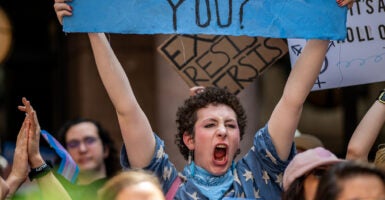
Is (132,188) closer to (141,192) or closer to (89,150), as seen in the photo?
(141,192)

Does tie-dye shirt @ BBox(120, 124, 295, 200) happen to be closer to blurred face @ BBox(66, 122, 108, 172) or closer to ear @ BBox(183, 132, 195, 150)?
ear @ BBox(183, 132, 195, 150)

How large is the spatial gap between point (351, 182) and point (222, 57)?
6.59 ft

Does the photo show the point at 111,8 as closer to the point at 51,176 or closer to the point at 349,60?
the point at 51,176

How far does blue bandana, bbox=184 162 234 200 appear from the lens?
4355 mm

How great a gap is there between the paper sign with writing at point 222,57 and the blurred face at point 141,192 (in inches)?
69.5

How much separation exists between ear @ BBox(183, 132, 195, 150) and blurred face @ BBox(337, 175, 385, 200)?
49.5 inches

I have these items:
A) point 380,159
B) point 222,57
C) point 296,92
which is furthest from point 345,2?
point 222,57

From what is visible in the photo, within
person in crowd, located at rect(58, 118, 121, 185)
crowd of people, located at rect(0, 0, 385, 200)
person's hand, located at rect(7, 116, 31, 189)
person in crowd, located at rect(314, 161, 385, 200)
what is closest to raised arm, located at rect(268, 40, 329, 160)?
crowd of people, located at rect(0, 0, 385, 200)

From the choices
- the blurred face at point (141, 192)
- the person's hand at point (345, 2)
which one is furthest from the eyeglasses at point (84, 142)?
the blurred face at point (141, 192)

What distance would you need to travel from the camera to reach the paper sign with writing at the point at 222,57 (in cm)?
529

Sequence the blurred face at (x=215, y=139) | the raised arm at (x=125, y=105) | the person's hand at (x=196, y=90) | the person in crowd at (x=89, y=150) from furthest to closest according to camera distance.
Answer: the person in crowd at (x=89, y=150), the person's hand at (x=196, y=90), the blurred face at (x=215, y=139), the raised arm at (x=125, y=105)

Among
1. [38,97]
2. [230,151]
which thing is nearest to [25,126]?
[230,151]

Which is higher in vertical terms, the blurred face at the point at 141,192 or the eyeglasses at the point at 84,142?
the eyeglasses at the point at 84,142

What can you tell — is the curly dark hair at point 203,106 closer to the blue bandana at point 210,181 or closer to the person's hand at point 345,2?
the blue bandana at point 210,181
